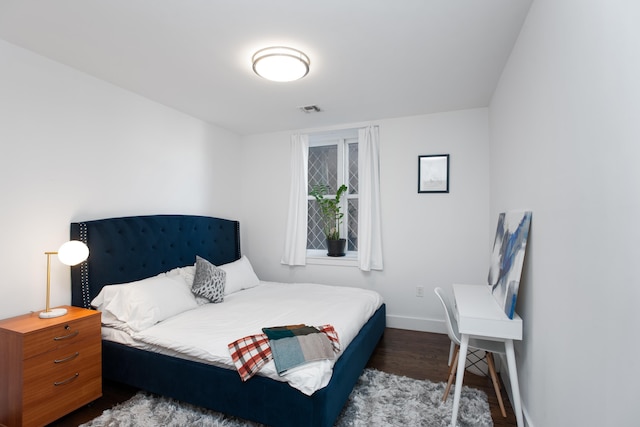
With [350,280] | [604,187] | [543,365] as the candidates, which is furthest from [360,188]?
[604,187]

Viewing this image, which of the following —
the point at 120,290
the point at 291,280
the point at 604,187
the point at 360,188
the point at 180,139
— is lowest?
the point at 291,280

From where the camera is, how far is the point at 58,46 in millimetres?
2195

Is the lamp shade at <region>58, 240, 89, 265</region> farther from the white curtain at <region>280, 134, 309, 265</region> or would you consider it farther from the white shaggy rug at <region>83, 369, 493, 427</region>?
the white curtain at <region>280, 134, 309, 265</region>

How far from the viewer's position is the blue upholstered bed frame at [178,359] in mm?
1795

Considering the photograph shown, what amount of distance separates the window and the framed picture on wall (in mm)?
884

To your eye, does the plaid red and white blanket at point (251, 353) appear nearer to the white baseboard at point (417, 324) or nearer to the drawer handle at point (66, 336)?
the drawer handle at point (66, 336)

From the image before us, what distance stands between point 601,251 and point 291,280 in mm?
3585

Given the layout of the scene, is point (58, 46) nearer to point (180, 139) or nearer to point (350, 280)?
point (180, 139)

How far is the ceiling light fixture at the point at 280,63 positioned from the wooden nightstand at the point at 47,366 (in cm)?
216

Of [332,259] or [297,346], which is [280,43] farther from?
[332,259]

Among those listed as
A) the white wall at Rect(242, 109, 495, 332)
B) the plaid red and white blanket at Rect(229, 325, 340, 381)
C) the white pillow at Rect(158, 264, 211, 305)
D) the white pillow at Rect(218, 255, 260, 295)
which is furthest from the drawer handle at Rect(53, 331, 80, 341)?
the white wall at Rect(242, 109, 495, 332)

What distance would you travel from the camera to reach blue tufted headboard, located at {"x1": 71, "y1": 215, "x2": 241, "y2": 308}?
2482 mm

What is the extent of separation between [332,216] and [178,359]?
253cm

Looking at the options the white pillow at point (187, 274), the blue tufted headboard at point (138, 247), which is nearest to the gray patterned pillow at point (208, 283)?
the white pillow at point (187, 274)
